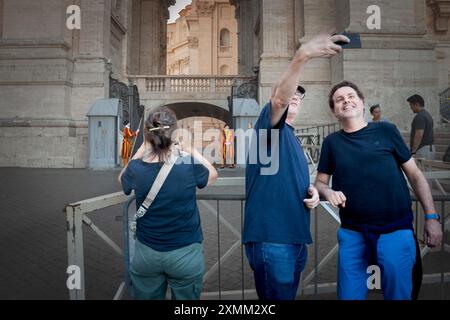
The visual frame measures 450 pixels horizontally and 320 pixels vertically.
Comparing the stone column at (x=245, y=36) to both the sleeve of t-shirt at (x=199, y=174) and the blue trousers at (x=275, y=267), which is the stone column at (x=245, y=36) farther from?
the blue trousers at (x=275, y=267)

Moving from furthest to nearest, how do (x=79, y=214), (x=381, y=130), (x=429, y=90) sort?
(x=429, y=90) < (x=79, y=214) < (x=381, y=130)

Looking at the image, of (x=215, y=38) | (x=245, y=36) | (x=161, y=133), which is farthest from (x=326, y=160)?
(x=215, y=38)

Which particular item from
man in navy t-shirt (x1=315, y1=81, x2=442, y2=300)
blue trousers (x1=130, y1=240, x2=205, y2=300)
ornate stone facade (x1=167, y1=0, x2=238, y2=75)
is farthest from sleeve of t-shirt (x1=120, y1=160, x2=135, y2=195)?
ornate stone facade (x1=167, y1=0, x2=238, y2=75)

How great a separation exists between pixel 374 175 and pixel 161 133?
1414 millimetres

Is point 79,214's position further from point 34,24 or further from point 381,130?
point 34,24

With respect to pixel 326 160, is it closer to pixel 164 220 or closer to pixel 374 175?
pixel 374 175

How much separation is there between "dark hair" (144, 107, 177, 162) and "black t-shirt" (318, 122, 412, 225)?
45.5 inches

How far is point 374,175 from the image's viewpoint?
196 centimetres

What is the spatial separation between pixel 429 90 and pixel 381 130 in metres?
14.9

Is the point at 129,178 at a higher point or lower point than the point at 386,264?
higher

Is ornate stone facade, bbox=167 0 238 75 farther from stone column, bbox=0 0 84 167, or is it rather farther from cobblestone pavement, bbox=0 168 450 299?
cobblestone pavement, bbox=0 168 450 299

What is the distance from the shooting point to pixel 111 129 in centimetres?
1543
